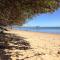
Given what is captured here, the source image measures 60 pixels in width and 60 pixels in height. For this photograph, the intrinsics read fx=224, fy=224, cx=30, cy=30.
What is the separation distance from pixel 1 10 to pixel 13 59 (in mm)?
1913

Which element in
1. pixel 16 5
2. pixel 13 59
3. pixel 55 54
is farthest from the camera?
pixel 55 54


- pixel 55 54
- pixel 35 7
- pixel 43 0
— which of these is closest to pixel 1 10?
pixel 35 7

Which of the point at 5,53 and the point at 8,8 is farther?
the point at 5,53

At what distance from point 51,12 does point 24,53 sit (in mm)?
2111

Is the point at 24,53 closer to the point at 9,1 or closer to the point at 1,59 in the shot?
the point at 1,59

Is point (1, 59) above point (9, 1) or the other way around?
the other way around

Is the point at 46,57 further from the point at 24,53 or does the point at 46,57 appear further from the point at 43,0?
the point at 43,0

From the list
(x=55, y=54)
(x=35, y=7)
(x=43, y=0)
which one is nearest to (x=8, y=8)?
(x=35, y=7)

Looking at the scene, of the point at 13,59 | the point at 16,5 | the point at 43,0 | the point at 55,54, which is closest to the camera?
the point at 43,0

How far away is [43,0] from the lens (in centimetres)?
741

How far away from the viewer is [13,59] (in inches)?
336

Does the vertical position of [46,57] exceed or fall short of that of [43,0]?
it falls short

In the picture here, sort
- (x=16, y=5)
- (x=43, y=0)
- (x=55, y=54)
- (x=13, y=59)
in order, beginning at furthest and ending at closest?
1. (x=55, y=54)
2. (x=13, y=59)
3. (x=16, y=5)
4. (x=43, y=0)

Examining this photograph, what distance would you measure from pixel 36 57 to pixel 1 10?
232 cm
